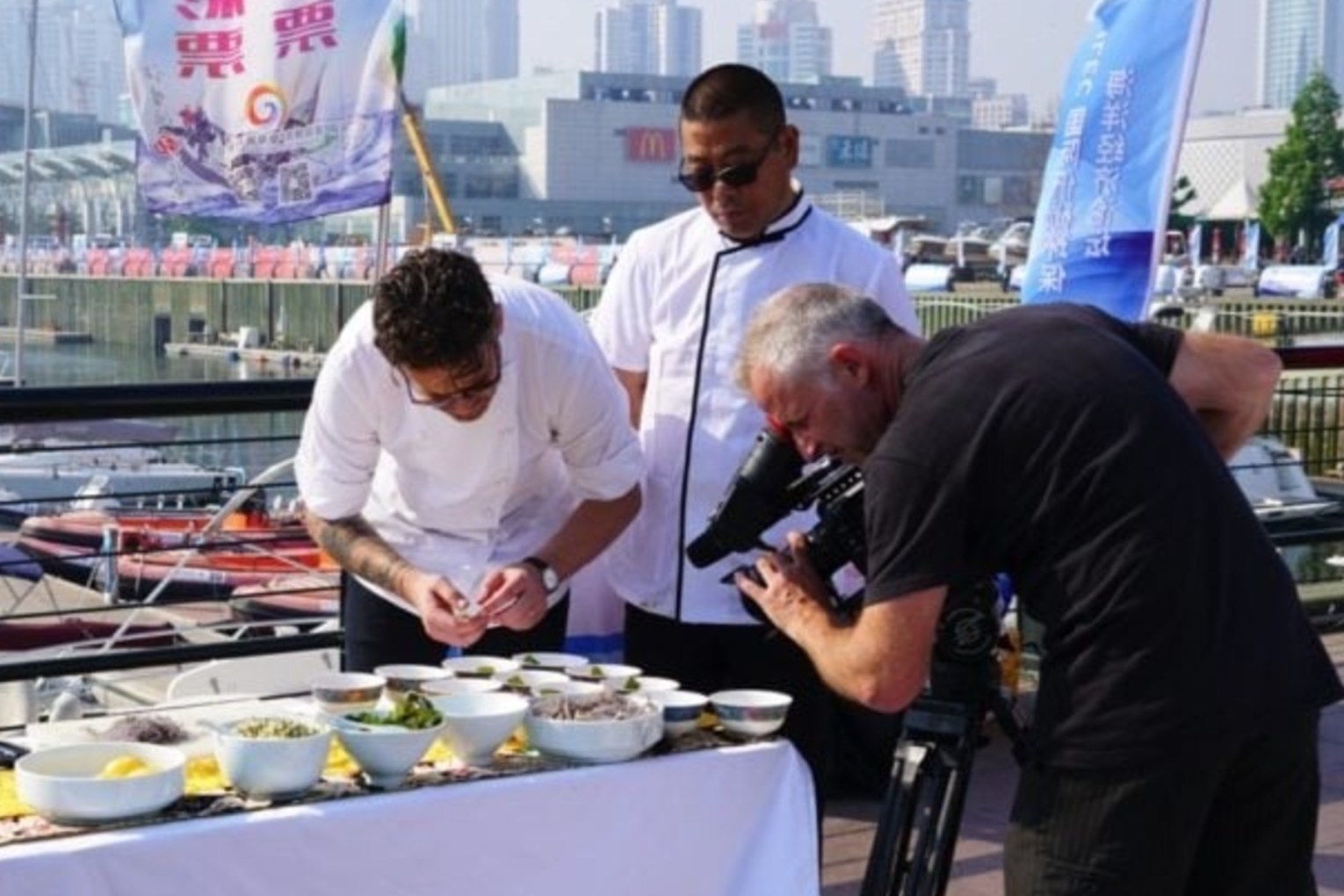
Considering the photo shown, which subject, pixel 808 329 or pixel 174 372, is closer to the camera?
pixel 808 329

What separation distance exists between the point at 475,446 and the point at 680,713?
0.67m

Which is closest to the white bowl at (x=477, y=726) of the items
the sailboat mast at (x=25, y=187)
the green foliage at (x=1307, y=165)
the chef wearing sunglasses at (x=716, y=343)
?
the chef wearing sunglasses at (x=716, y=343)

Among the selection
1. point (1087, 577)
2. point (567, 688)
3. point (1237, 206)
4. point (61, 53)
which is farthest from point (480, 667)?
point (1237, 206)

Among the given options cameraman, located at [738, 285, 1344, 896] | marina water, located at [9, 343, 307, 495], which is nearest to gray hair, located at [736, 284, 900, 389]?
cameraman, located at [738, 285, 1344, 896]

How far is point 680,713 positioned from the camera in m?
2.94

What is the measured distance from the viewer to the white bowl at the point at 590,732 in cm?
277

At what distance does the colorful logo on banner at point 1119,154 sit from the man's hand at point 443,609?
3.35 m

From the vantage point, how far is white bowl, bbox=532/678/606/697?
2932mm

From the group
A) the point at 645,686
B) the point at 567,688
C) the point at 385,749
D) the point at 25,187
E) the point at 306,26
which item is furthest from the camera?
the point at 25,187

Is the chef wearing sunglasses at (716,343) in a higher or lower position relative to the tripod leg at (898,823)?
higher

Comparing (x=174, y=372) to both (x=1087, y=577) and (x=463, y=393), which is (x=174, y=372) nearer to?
(x=463, y=393)

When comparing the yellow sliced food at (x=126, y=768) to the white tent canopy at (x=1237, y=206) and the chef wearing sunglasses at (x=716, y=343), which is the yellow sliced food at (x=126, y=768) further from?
the white tent canopy at (x=1237, y=206)

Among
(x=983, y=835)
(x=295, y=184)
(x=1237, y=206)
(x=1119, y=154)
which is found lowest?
(x=983, y=835)

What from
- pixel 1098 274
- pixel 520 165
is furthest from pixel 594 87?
pixel 1098 274
